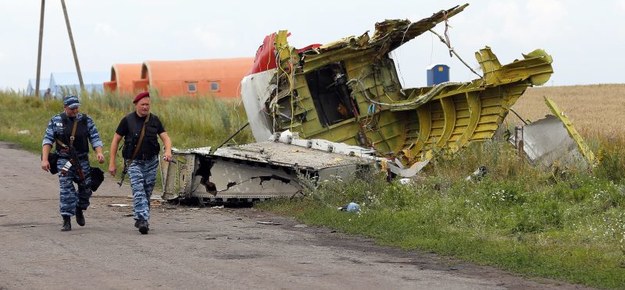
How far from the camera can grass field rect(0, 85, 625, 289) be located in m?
10.6

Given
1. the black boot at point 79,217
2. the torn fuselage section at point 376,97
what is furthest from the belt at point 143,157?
the torn fuselage section at point 376,97

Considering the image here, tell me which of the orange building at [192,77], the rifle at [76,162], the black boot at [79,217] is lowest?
the black boot at [79,217]

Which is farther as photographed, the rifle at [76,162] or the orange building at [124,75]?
the orange building at [124,75]

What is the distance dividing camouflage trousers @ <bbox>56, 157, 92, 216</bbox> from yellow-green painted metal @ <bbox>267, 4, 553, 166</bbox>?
5707 millimetres

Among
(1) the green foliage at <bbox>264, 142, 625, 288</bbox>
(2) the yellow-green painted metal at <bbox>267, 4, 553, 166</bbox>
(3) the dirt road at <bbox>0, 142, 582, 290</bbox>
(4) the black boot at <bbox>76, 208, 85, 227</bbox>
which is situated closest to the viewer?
(3) the dirt road at <bbox>0, 142, 582, 290</bbox>

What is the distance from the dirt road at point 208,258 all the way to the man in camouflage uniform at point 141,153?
1.15 ft

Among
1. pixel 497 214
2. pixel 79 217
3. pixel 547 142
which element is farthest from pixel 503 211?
pixel 79 217

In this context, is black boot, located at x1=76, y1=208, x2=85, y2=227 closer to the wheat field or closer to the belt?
the belt

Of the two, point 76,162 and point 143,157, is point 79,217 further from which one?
Result: point 143,157

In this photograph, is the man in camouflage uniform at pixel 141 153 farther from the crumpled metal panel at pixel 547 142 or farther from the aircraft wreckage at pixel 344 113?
the crumpled metal panel at pixel 547 142

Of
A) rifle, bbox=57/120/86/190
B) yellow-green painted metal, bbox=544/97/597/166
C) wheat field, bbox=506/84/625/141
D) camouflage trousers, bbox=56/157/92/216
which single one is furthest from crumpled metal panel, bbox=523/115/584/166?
rifle, bbox=57/120/86/190

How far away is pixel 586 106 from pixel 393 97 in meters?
19.8

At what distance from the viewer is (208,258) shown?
10.8m

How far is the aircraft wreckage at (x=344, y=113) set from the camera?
16.2 m
